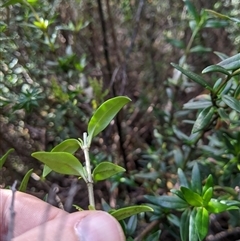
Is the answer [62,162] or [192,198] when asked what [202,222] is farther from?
[62,162]

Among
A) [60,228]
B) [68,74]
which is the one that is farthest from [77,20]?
[60,228]

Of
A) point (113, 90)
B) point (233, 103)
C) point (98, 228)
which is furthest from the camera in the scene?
point (113, 90)

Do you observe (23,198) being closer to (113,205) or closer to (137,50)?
(113,205)

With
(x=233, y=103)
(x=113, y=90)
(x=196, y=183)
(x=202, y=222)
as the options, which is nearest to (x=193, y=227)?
(x=202, y=222)

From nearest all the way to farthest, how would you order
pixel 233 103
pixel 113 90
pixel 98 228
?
1. pixel 98 228
2. pixel 233 103
3. pixel 113 90

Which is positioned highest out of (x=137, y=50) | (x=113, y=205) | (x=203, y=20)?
(x=203, y=20)

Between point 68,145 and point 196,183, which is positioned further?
point 196,183

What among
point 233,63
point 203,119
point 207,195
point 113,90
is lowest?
point 113,90
